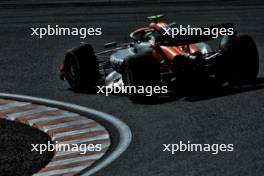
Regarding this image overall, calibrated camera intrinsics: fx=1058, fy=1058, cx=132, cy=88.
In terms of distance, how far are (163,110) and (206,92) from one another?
1361 mm

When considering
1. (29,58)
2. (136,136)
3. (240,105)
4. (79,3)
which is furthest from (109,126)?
(79,3)

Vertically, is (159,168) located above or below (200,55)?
below

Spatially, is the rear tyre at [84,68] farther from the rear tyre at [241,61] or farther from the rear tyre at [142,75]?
the rear tyre at [241,61]

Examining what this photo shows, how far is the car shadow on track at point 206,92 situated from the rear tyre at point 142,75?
249 mm

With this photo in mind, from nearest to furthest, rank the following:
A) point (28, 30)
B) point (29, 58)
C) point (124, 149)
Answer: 1. point (124, 149)
2. point (29, 58)
3. point (28, 30)

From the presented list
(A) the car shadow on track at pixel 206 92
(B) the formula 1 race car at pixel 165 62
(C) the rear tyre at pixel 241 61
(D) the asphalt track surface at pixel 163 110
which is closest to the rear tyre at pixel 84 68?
(B) the formula 1 race car at pixel 165 62

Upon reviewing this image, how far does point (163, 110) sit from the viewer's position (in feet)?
48.0

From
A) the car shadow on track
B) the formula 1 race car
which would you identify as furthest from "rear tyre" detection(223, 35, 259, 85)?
the car shadow on track

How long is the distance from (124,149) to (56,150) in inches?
33.4

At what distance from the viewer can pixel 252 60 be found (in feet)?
53.2

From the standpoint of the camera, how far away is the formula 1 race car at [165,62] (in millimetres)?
15250

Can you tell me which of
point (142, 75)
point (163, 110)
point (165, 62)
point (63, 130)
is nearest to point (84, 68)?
point (165, 62)

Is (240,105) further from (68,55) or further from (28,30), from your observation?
(28,30)

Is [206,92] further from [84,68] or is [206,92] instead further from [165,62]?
[84,68]
